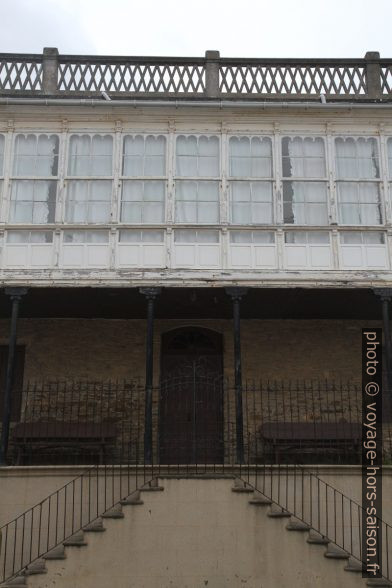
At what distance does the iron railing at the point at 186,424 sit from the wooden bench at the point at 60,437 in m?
0.02

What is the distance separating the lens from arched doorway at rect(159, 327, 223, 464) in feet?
48.9

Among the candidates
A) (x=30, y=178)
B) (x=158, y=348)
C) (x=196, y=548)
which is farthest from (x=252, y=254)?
(x=196, y=548)

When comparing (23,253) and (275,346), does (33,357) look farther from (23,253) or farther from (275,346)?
(275,346)

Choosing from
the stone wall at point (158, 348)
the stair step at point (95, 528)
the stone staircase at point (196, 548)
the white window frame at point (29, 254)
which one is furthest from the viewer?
the stone wall at point (158, 348)

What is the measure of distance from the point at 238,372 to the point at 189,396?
297 centimetres

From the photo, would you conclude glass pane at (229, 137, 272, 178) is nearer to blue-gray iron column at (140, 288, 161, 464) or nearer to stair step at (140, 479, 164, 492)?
blue-gray iron column at (140, 288, 161, 464)

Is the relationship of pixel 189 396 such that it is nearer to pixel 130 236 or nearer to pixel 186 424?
pixel 186 424

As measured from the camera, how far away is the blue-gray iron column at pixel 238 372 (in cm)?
1238

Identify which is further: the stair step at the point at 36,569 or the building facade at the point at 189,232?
the building facade at the point at 189,232

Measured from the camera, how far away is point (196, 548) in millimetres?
10469

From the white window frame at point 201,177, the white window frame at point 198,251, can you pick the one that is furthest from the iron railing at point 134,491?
the white window frame at point 201,177

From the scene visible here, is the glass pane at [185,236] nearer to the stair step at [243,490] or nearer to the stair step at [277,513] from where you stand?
the stair step at [243,490]

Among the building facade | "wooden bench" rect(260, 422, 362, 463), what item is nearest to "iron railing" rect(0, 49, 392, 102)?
the building facade

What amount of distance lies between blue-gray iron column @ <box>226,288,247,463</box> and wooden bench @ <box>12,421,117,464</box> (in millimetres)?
2999
